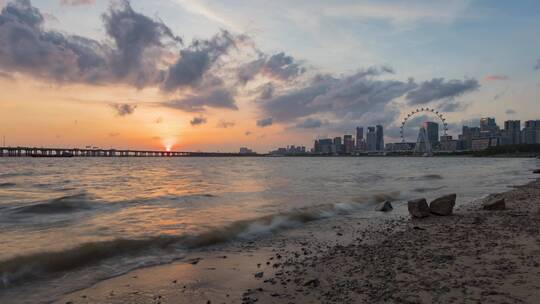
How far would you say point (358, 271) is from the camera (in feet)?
28.6

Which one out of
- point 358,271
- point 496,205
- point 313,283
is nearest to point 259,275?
point 313,283

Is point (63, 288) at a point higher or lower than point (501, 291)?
lower

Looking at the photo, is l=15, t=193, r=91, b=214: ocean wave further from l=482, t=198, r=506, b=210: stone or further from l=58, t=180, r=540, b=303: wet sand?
l=482, t=198, r=506, b=210: stone

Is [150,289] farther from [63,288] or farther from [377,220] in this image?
[377,220]

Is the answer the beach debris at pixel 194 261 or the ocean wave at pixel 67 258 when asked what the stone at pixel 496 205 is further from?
the ocean wave at pixel 67 258

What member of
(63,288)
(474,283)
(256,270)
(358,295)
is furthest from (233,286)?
(474,283)

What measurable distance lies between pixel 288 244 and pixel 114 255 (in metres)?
5.45

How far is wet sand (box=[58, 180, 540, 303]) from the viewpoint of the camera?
7168 millimetres

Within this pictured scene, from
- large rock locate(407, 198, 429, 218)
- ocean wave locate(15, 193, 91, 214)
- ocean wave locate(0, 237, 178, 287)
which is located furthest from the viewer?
ocean wave locate(15, 193, 91, 214)

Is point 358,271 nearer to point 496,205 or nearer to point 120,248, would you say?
point 120,248

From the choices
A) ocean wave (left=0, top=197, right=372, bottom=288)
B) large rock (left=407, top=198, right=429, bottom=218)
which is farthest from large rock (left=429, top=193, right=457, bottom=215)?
ocean wave (left=0, top=197, right=372, bottom=288)

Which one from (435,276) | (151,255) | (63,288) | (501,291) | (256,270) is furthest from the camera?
(151,255)

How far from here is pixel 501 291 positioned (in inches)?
270

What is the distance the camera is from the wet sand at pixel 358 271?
7.17 metres
